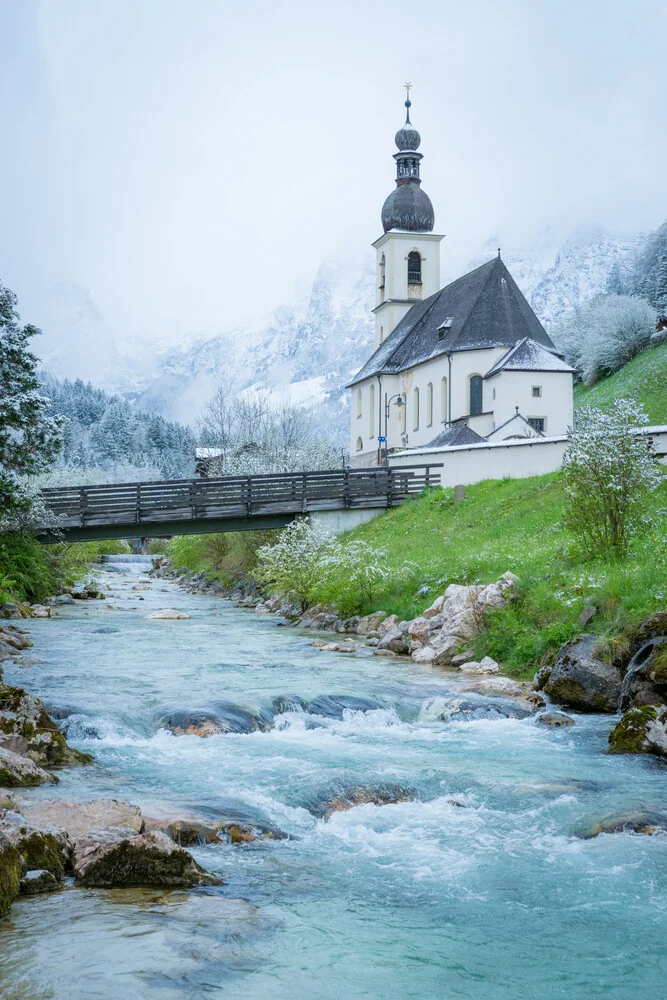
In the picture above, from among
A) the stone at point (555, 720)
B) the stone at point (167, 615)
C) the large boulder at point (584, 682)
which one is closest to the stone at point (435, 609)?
the large boulder at point (584, 682)

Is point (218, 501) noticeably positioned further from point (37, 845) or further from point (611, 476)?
point (37, 845)

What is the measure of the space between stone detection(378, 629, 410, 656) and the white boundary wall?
45.5ft

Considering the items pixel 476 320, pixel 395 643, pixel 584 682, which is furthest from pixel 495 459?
pixel 584 682

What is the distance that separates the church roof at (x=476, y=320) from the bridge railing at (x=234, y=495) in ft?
56.2

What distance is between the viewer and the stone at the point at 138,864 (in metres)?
7.04

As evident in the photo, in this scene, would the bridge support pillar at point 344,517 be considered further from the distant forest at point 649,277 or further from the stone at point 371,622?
the distant forest at point 649,277

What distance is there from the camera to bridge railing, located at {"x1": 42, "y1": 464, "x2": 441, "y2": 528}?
1297 inches

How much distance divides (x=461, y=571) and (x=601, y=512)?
4864 millimetres

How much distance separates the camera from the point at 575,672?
14.5 m

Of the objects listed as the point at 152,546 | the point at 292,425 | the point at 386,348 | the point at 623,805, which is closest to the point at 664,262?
the point at 386,348

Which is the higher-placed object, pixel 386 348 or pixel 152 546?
pixel 386 348

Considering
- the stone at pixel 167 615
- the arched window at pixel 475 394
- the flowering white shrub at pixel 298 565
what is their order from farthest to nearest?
the arched window at pixel 475 394 → the flowering white shrub at pixel 298 565 → the stone at pixel 167 615

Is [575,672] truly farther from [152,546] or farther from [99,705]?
[152,546]

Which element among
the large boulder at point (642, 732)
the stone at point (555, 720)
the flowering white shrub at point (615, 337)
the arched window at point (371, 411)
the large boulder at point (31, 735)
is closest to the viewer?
the large boulder at point (31, 735)
